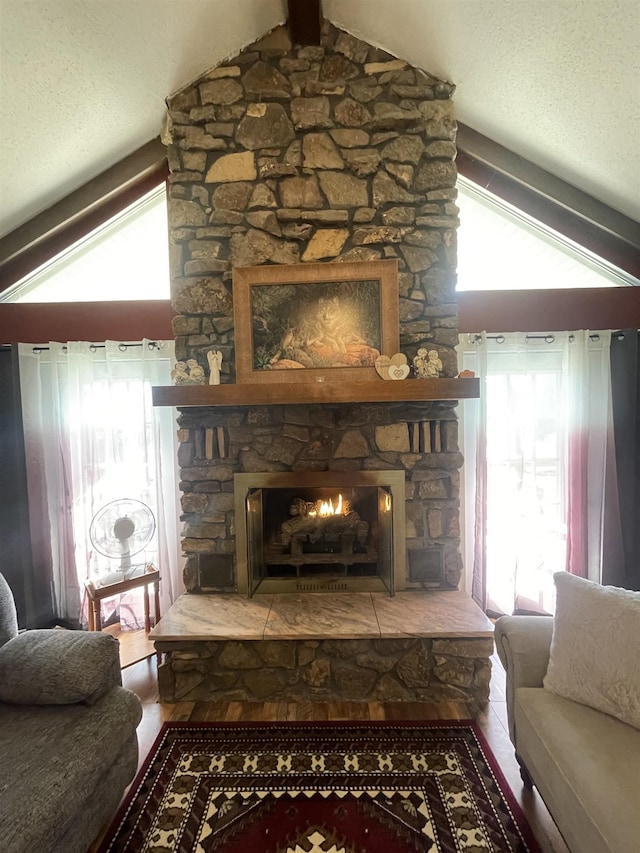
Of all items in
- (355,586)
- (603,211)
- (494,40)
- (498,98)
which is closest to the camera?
(494,40)

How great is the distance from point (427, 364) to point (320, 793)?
2170 millimetres

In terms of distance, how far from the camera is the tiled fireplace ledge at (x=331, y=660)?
2.23 metres

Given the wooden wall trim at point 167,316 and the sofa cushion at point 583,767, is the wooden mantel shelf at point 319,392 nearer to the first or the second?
the wooden wall trim at point 167,316

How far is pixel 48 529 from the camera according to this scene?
3.21 meters

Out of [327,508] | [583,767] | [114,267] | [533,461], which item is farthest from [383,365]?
[114,267]

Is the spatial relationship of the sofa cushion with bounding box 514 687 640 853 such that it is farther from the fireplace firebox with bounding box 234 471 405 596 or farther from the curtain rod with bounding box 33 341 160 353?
the curtain rod with bounding box 33 341 160 353

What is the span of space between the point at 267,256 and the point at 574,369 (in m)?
2.38

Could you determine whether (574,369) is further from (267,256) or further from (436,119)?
(267,256)

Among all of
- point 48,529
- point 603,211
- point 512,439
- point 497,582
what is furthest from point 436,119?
point 48,529

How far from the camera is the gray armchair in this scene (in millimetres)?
1193

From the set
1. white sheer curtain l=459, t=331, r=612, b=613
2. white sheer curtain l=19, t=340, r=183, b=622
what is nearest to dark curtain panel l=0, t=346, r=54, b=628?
white sheer curtain l=19, t=340, r=183, b=622

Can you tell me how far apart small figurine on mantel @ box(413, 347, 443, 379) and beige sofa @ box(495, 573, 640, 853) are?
1319 millimetres

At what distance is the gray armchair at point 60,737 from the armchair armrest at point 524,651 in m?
1.53

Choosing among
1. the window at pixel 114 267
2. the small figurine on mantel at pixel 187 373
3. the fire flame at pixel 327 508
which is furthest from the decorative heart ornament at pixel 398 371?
the window at pixel 114 267
